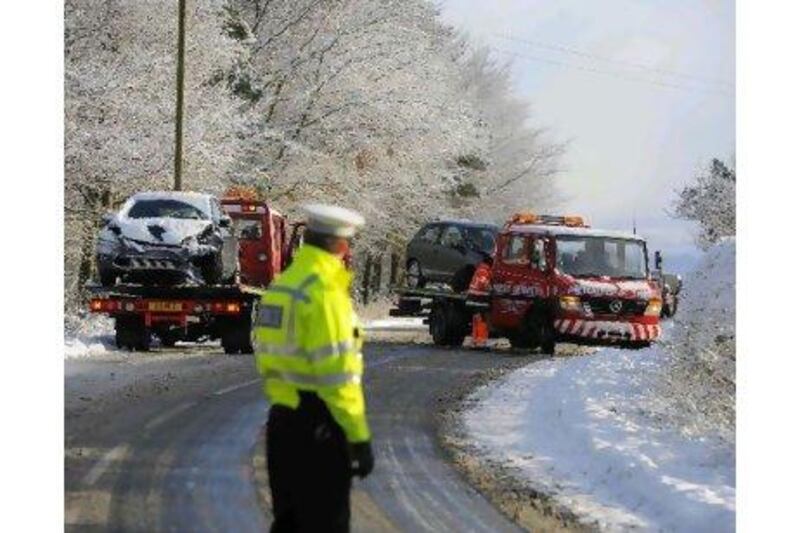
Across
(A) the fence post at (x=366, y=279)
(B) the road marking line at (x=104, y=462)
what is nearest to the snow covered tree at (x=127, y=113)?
(B) the road marking line at (x=104, y=462)

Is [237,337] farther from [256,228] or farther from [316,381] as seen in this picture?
[316,381]

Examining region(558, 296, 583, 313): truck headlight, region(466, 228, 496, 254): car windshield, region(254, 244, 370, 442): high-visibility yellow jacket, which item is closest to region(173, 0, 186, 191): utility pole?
region(254, 244, 370, 442): high-visibility yellow jacket

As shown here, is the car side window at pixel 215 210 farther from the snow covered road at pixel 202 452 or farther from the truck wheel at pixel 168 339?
the snow covered road at pixel 202 452

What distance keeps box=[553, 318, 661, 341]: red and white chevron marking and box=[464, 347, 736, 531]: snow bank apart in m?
1.30

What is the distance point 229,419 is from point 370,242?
1787 millimetres

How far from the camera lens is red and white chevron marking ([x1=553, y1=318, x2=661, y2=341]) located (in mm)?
14867

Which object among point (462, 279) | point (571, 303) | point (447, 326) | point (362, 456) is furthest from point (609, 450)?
point (462, 279)

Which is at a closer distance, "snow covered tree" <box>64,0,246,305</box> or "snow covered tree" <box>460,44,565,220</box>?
"snow covered tree" <box>64,0,246,305</box>

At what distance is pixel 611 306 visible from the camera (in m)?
15.6

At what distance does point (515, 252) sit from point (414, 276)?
1.90 m

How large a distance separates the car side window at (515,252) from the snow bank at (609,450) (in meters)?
3.21

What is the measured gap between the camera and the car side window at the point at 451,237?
1366 centimetres

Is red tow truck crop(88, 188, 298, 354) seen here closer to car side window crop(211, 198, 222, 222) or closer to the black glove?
car side window crop(211, 198, 222, 222)

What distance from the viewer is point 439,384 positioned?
45.0ft
